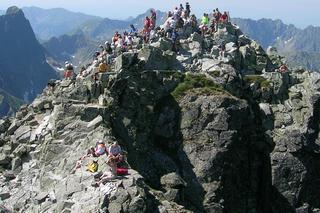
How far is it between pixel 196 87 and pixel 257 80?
831 inches

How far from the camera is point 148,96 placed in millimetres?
66062

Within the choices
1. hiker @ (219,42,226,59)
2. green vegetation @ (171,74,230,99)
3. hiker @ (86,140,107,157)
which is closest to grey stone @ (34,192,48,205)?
hiker @ (86,140,107,157)

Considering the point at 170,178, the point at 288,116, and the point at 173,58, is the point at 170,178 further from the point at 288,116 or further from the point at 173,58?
the point at 288,116

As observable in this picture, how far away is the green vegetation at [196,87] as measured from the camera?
6819 centimetres

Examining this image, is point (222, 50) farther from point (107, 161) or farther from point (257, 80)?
point (107, 161)

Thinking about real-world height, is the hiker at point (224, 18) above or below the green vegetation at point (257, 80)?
above

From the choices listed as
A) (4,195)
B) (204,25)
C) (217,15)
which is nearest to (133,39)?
(204,25)

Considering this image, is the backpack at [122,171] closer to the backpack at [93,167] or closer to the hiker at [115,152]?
the hiker at [115,152]

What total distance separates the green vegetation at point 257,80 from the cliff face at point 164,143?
2.60m

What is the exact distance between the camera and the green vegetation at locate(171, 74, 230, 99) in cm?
6819

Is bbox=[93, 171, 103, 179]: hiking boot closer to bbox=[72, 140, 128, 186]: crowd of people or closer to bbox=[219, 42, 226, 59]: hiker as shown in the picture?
bbox=[72, 140, 128, 186]: crowd of people

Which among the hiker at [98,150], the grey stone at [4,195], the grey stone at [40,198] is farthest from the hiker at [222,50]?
the grey stone at [4,195]

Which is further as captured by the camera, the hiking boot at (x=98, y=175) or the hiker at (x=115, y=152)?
the hiking boot at (x=98, y=175)

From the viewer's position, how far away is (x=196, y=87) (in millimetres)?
69688
